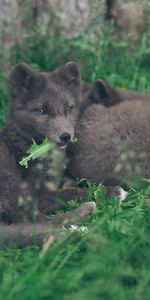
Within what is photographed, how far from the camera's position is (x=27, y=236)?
4.89 metres

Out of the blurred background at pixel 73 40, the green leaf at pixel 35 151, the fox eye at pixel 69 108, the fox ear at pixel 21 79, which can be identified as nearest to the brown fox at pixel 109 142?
the fox eye at pixel 69 108

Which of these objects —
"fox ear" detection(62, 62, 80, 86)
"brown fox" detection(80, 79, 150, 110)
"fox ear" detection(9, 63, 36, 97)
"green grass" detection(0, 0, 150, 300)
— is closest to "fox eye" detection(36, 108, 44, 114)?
"fox ear" detection(9, 63, 36, 97)

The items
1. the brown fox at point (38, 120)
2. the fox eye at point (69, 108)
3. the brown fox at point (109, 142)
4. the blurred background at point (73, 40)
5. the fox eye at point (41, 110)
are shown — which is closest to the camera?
the brown fox at point (38, 120)

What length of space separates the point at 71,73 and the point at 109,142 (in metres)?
0.81

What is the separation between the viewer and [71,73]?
20.7 feet

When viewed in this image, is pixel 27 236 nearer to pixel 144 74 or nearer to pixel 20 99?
pixel 20 99

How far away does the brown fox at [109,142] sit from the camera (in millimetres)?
5879

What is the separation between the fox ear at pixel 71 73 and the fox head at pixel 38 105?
0.32ft

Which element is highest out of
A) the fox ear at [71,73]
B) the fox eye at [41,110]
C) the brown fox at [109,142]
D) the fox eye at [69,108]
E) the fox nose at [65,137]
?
the fox ear at [71,73]

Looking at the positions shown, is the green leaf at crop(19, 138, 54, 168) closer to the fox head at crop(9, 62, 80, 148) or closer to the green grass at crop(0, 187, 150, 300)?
the fox head at crop(9, 62, 80, 148)

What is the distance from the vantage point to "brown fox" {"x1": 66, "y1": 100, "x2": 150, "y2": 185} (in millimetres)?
5879

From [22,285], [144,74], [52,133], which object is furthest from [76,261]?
[144,74]

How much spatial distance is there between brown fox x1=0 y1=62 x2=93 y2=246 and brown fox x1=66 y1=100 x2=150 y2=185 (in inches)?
7.9

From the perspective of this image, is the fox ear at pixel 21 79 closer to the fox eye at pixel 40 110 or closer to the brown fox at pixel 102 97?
the fox eye at pixel 40 110
